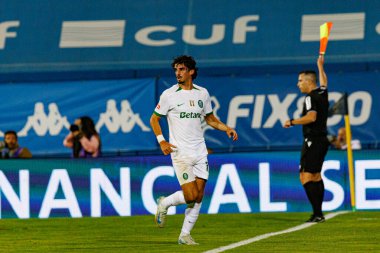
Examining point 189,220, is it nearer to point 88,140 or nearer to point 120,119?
point 88,140

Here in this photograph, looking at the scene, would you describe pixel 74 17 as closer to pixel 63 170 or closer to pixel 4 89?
pixel 4 89

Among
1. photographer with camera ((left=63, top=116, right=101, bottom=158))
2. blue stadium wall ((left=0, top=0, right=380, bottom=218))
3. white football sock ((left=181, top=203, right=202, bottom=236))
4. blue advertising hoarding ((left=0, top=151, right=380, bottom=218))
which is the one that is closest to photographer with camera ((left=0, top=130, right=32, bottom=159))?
photographer with camera ((left=63, top=116, right=101, bottom=158))

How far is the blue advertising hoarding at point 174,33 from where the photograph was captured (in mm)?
27047

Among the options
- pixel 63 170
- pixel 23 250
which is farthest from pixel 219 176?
pixel 23 250

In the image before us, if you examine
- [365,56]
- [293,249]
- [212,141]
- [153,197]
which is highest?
[365,56]

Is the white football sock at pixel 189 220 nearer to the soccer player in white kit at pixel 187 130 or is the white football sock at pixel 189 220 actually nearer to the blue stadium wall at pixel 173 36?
the soccer player in white kit at pixel 187 130

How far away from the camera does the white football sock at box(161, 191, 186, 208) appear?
13865 mm

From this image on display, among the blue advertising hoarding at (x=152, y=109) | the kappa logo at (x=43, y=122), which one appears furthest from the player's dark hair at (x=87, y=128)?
the kappa logo at (x=43, y=122)

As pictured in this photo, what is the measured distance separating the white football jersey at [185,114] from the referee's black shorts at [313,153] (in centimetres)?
329

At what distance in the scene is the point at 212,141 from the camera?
26469 mm

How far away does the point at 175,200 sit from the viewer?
46.0 ft

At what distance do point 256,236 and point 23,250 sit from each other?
106 inches

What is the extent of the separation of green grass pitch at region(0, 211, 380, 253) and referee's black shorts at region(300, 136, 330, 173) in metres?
0.70

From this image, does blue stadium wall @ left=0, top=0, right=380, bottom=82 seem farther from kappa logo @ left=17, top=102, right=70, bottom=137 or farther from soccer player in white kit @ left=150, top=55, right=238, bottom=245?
soccer player in white kit @ left=150, top=55, right=238, bottom=245
